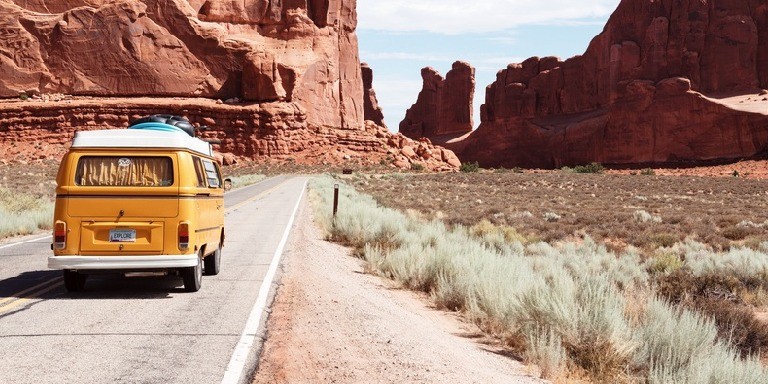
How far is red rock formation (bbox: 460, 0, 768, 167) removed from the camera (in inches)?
3969

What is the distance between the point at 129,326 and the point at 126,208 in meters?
2.30

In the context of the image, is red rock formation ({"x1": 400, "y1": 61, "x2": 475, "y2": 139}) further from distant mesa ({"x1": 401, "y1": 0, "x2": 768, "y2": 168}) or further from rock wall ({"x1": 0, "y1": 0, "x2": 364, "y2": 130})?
rock wall ({"x1": 0, "y1": 0, "x2": 364, "y2": 130})

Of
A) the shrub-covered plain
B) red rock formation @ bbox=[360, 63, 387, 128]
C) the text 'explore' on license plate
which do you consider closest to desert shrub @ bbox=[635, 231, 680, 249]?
the shrub-covered plain

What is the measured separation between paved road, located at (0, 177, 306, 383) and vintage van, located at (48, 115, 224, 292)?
0.51 meters

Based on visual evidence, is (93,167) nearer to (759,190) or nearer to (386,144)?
(759,190)

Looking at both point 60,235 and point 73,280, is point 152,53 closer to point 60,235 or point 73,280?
point 73,280

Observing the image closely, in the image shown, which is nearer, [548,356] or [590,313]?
[548,356]

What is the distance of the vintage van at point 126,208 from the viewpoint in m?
9.11

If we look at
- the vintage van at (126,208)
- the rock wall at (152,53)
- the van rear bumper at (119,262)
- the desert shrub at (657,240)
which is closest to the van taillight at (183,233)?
the vintage van at (126,208)

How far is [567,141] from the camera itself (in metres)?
118

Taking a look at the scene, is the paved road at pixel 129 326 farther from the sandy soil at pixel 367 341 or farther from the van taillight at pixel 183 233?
the van taillight at pixel 183 233

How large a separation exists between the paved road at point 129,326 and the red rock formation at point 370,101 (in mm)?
150761

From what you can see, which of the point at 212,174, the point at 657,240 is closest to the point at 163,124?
the point at 212,174

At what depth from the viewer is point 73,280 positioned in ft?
31.5
